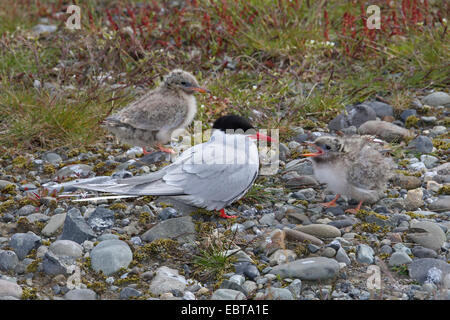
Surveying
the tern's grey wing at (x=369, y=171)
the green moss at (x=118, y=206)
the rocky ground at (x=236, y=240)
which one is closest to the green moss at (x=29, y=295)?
the rocky ground at (x=236, y=240)

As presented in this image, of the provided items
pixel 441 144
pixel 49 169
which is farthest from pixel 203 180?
pixel 441 144

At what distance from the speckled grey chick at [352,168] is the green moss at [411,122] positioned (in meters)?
1.42

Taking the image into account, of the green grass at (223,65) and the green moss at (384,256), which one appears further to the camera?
the green grass at (223,65)

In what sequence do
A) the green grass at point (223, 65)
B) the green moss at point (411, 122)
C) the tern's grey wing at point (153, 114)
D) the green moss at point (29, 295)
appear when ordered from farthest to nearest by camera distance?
the green moss at point (411, 122) < the green grass at point (223, 65) < the tern's grey wing at point (153, 114) < the green moss at point (29, 295)

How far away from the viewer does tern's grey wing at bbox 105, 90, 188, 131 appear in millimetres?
5246

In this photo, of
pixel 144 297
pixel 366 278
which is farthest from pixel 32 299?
pixel 366 278

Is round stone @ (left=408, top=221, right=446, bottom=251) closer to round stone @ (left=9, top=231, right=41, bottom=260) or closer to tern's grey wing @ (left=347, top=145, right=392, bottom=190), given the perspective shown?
tern's grey wing @ (left=347, top=145, right=392, bottom=190)

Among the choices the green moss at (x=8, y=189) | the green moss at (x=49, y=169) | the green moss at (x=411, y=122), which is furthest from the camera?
the green moss at (x=411, y=122)

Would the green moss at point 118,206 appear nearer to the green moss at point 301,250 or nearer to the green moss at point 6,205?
the green moss at point 6,205

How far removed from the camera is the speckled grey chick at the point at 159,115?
5.27 metres

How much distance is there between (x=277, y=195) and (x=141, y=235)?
119cm
